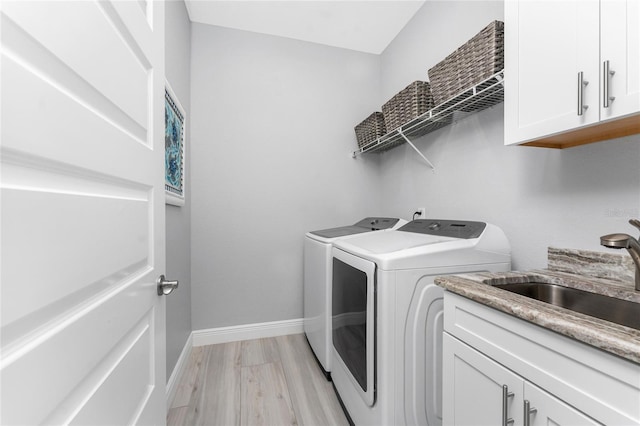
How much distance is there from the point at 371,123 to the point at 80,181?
2241 mm

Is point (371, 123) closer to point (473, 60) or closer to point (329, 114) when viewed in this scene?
point (329, 114)

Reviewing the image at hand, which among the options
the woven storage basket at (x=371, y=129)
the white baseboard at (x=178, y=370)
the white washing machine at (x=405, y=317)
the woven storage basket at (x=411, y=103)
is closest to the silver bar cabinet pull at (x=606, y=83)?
the white washing machine at (x=405, y=317)

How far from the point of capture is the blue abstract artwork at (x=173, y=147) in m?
1.70

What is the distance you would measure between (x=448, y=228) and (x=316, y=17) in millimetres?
1998

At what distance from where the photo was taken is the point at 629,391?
A: 0.59 meters

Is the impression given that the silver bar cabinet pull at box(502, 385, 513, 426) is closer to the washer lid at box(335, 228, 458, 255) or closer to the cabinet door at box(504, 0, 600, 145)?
the washer lid at box(335, 228, 458, 255)

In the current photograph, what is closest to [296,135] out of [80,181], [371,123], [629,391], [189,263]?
[371,123]

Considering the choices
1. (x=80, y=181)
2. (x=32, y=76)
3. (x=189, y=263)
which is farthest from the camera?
(x=189, y=263)

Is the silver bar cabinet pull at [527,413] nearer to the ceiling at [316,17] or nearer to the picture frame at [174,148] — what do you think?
the picture frame at [174,148]

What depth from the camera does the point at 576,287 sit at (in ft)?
3.51

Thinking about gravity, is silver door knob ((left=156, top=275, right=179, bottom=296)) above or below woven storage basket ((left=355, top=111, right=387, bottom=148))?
below

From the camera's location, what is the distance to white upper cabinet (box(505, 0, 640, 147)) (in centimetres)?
81

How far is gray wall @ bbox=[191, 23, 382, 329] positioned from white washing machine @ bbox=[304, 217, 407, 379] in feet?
1.12

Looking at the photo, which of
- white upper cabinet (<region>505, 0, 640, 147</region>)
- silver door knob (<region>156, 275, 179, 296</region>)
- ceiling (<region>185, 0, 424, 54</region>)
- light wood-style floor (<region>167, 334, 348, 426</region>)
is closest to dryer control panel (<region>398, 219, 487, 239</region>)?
white upper cabinet (<region>505, 0, 640, 147</region>)
